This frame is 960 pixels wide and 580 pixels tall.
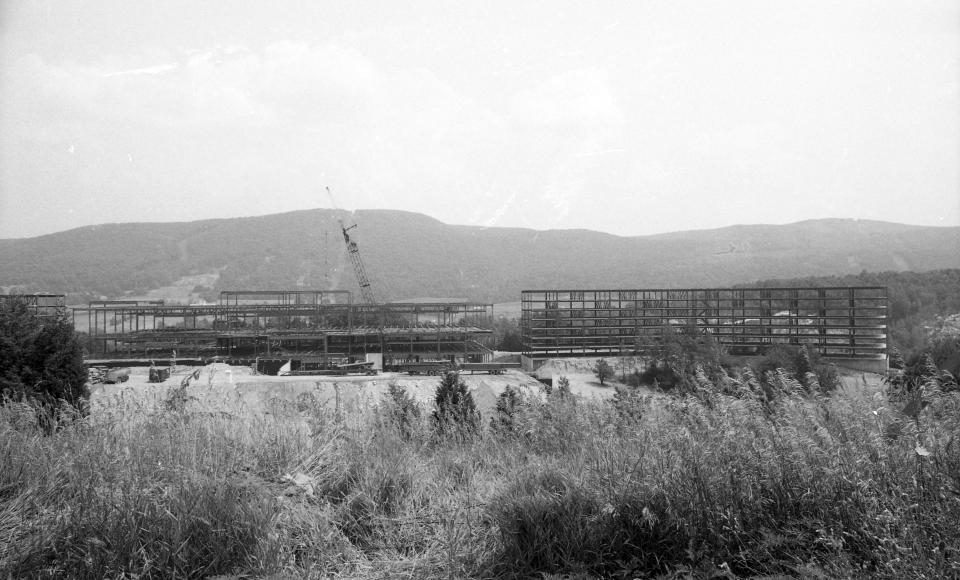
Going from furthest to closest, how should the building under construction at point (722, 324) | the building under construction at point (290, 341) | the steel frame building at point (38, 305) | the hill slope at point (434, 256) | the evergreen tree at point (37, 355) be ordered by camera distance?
1. the hill slope at point (434, 256)
2. the building under construction at point (722, 324)
3. the building under construction at point (290, 341)
4. the steel frame building at point (38, 305)
5. the evergreen tree at point (37, 355)

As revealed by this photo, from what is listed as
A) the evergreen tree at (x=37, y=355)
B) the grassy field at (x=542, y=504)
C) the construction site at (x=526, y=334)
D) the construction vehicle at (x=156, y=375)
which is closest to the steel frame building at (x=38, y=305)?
the evergreen tree at (x=37, y=355)

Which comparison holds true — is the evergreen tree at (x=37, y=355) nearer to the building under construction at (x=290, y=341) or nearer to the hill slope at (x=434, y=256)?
the building under construction at (x=290, y=341)

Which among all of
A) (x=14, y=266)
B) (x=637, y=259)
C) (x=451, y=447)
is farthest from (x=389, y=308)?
(x=637, y=259)

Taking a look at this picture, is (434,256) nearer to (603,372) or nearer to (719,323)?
(719,323)

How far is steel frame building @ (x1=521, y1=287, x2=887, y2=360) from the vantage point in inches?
1966

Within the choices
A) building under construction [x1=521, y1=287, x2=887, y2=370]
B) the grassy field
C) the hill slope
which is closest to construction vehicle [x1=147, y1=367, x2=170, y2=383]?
the grassy field

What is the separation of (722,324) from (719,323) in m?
0.26

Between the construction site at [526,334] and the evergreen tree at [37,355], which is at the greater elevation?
the evergreen tree at [37,355]

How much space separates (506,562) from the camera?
3.10 m

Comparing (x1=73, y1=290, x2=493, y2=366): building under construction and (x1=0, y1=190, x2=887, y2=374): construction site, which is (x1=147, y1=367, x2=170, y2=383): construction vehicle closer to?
(x1=73, y1=290, x2=493, y2=366): building under construction

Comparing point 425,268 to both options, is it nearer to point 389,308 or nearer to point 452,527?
point 389,308

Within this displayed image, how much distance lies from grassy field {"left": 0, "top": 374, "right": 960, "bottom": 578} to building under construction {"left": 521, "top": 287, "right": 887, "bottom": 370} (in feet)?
147

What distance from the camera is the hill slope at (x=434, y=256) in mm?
96625

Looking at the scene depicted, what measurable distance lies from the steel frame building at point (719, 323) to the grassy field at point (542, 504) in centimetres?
4501
